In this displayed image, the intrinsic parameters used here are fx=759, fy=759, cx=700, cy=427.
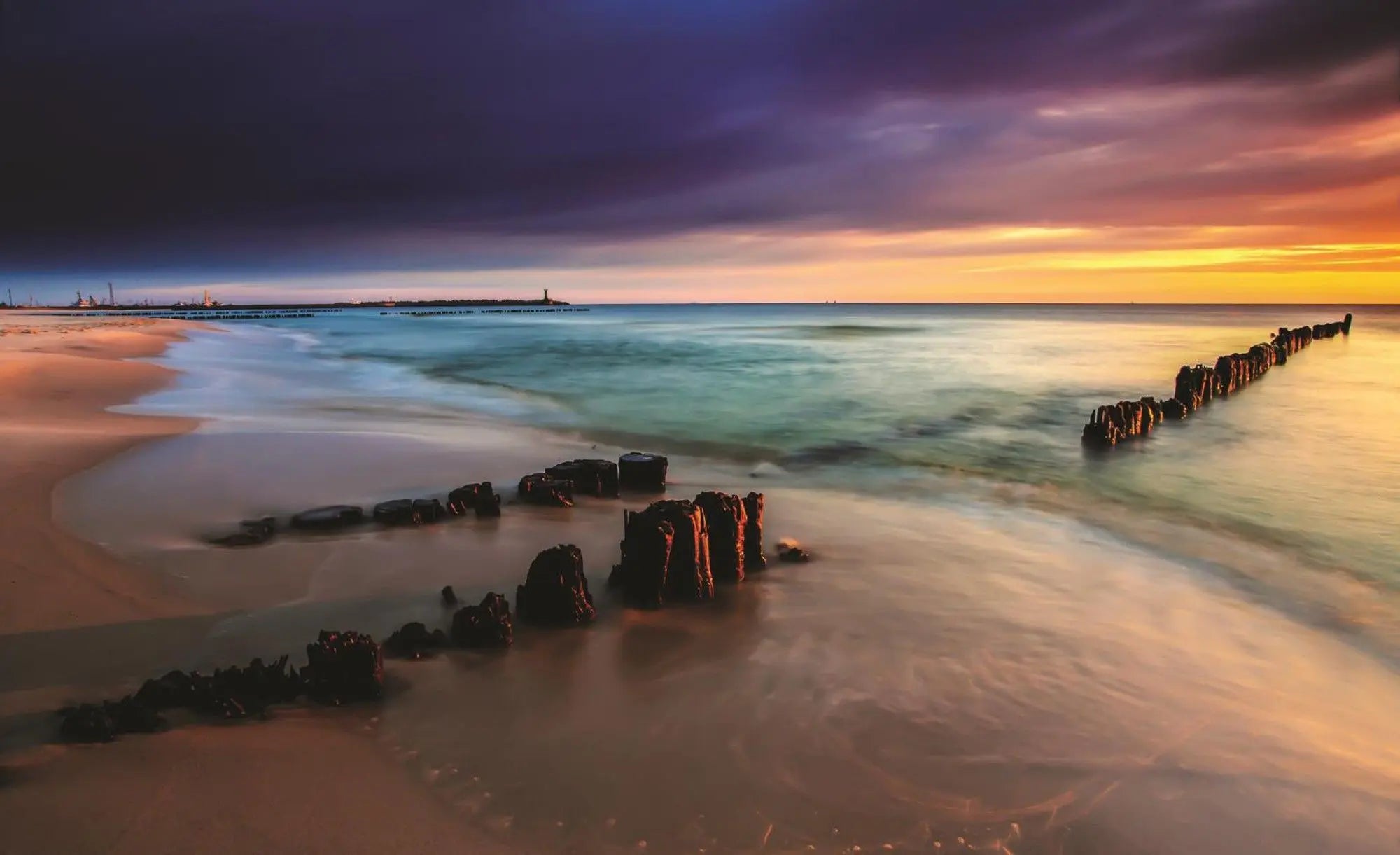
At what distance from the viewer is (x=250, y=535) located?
7332 millimetres

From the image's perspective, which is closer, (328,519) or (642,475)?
(328,519)

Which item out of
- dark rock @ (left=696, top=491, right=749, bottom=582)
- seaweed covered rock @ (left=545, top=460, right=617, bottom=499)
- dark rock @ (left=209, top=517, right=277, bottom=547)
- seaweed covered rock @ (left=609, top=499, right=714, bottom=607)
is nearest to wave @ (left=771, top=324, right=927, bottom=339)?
seaweed covered rock @ (left=545, top=460, right=617, bottom=499)

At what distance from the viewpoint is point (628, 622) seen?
593 centimetres

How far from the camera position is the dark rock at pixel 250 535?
7.24m

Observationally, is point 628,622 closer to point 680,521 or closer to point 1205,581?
point 680,521

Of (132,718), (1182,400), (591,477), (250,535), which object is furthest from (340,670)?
(1182,400)

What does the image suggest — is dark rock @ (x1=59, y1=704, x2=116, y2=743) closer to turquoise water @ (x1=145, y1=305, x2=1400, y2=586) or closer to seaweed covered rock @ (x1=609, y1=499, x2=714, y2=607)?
seaweed covered rock @ (x1=609, y1=499, x2=714, y2=607)

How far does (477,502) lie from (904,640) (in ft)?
16.4

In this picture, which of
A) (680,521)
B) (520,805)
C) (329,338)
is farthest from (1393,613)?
(329,338)

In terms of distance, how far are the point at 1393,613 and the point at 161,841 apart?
9450 mm

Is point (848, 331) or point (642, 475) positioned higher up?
point (848, 331)

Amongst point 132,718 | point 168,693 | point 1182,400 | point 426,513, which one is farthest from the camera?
point 1182,400

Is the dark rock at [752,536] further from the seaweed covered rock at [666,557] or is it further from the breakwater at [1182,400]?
the breakwater at [1182,400]

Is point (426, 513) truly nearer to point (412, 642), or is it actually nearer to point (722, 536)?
point (412, 642)
